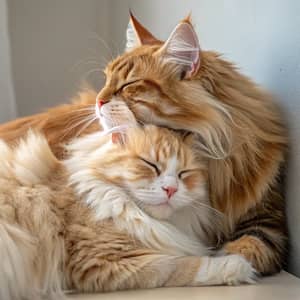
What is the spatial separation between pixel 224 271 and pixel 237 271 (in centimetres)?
3

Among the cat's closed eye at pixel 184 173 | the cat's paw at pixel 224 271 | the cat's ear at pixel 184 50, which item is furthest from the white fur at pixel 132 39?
the cat's paw at pixel 224 271

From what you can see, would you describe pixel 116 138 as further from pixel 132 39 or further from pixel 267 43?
pixel 267 43

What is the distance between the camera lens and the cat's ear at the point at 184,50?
1.31 meters

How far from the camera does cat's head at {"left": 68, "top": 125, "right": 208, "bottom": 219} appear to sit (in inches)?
→ 50.9

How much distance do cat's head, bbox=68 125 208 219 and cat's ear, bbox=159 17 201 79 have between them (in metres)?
0.15

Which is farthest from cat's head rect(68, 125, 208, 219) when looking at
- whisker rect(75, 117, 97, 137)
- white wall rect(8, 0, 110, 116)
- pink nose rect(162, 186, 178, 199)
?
white wall rect(8, 0, 110, 116)

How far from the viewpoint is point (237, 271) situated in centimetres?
126

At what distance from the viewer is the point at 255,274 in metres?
1.30

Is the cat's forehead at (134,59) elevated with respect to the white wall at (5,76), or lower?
elevated

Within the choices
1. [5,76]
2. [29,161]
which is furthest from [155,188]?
[5,76]

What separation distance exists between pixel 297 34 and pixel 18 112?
138 cm

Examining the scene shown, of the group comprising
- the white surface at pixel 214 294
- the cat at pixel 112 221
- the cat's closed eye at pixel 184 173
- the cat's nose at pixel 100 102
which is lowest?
the white surface at pixel 214 294

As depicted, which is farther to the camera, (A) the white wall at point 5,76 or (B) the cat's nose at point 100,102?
(A) the white wall at point 5,76

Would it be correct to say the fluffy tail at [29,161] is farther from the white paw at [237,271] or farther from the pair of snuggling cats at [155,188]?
the white paw at [237,271]
